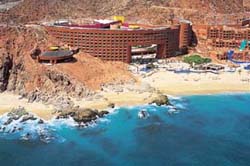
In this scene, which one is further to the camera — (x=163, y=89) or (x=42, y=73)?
(x=163, y=89)

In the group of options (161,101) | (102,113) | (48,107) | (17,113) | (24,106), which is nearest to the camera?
(17,113)

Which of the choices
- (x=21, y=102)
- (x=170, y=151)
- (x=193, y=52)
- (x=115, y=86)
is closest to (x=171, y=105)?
(x=115, y=86)

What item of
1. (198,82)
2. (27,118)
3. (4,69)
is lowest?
(27,118)

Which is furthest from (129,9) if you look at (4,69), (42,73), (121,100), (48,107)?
(48,107)

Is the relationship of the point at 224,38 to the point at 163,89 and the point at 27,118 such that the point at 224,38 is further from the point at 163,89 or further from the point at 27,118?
the point at 27,118

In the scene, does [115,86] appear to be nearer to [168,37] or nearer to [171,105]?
[171,105]

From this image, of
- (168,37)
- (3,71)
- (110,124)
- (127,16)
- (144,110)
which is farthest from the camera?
(127,16)

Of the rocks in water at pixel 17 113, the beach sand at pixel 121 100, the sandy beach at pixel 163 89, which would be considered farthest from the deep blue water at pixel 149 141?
the rocks in water at pixel 17 113
